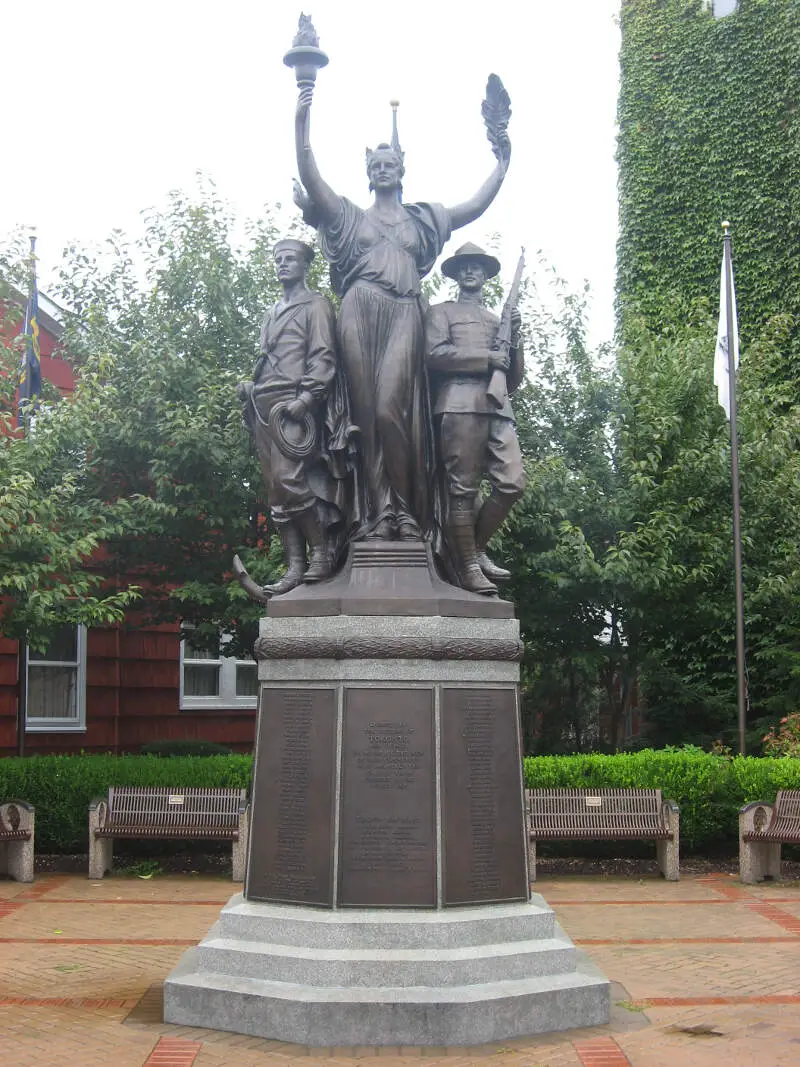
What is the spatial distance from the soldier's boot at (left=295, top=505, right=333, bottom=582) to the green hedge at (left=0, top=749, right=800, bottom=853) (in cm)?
701

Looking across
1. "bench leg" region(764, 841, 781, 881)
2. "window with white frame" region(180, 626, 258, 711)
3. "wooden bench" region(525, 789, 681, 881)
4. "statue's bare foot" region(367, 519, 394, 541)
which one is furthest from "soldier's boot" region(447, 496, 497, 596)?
"window with white frame" region(180, 626, 258, 711)

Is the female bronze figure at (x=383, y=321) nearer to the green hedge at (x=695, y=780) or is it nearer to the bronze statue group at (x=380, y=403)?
the bronze statue group at (x=380, y=403)

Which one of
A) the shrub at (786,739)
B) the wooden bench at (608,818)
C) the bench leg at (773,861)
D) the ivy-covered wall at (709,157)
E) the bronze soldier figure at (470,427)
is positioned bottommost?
the bench leg at (773,861)

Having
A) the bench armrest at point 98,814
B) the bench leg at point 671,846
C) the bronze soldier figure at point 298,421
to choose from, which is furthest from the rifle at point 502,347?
the bench armrest at point 98,814

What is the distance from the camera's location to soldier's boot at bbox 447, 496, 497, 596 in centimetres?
805

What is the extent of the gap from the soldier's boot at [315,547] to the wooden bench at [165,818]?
5718 millimetres

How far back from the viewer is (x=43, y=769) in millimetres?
14578

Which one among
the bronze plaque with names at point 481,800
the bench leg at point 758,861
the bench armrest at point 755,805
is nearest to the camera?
the bronze plaque with names at point 481,800

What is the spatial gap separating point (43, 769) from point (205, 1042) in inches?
336

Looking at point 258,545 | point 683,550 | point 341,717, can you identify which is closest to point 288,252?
point 341,717

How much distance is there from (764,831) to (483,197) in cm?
771

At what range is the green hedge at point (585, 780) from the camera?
562 inches

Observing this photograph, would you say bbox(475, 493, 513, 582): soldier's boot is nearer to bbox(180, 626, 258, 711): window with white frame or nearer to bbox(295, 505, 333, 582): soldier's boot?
bbox(295, 505, 333, 582): soldier's boot

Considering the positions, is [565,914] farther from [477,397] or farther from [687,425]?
[687,425]
